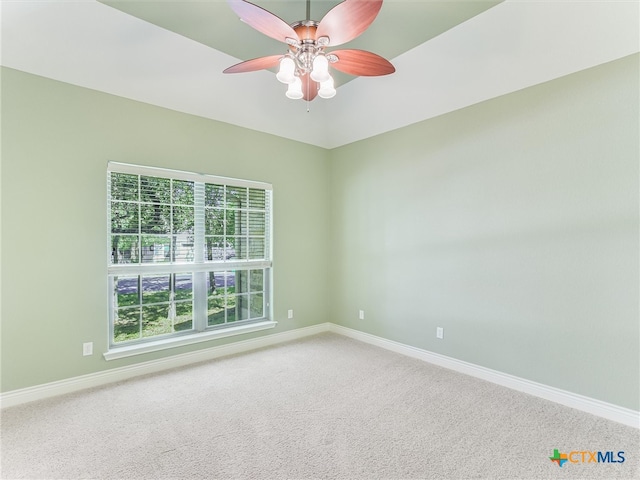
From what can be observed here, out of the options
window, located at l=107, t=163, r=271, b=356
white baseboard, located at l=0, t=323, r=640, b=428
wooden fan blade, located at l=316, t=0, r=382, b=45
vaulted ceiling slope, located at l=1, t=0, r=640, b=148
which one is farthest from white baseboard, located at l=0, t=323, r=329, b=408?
wooden fan blade, located at l=316, t=0, r=382, b=45

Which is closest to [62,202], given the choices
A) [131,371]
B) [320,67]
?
[131,371]

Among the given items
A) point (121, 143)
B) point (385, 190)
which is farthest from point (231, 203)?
point (385, 190)

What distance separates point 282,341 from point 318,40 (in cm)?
352

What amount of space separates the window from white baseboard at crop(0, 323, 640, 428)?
0.26 meters

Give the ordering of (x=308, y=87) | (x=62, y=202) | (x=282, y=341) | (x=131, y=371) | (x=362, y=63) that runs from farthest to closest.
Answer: (x=282, y=341), (x=131, y=371), (x=62, y=202), (x=308, y=87), (x=362, y=63)

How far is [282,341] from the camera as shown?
4.20 meters

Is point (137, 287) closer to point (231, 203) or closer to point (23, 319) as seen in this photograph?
point (23, 319)

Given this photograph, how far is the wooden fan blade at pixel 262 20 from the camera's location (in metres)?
1.55

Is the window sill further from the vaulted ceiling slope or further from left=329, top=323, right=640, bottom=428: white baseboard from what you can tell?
the vaulted ceiling slope

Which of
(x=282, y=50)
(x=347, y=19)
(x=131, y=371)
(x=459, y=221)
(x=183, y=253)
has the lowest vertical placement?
(x=131, y=371)

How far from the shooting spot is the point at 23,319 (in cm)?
258

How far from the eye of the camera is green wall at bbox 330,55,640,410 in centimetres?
236

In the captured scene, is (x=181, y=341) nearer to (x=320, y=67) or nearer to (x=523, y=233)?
(x=320, y=67)

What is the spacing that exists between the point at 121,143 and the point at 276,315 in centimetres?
265
